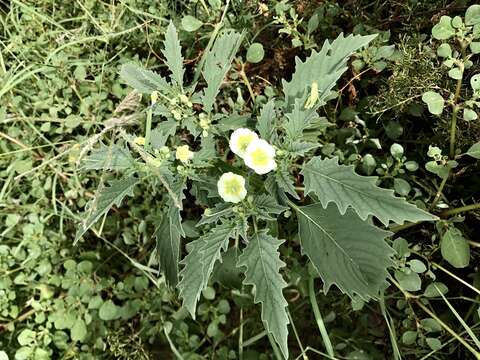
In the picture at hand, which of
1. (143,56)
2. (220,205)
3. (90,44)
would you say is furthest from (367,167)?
(90,44)

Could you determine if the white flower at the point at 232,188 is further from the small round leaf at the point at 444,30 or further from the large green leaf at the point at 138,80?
the small round leaf at the point at 444,30

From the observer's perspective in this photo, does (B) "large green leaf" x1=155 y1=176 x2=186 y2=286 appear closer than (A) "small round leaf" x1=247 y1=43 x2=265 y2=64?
Yes

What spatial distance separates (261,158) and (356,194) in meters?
0.18

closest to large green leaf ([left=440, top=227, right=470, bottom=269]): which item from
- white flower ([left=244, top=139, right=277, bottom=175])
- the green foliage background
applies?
the green foliage background

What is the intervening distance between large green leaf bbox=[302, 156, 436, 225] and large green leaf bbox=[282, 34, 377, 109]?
0.43 feet

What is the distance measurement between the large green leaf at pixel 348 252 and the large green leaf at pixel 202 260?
0.16 m

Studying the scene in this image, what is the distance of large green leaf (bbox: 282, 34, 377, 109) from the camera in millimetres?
988

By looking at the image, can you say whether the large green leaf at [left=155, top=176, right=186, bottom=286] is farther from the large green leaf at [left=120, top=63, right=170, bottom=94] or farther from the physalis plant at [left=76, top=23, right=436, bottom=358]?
the large green leaf at [left=120, top=63, right=170, bottom=94]

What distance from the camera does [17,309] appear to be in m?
1.50

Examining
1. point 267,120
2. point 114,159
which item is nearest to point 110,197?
point 114,159

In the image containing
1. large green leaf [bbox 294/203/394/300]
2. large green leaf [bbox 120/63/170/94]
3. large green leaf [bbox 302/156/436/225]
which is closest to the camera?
large green leaf [bbox 302/156/436/225]

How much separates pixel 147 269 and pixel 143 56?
0.64 meters

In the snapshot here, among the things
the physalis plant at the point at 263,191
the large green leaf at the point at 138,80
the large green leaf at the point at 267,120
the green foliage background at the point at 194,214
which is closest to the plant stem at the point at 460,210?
the green foliage background at the point at 194,214

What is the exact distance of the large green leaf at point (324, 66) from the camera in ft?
3.24
